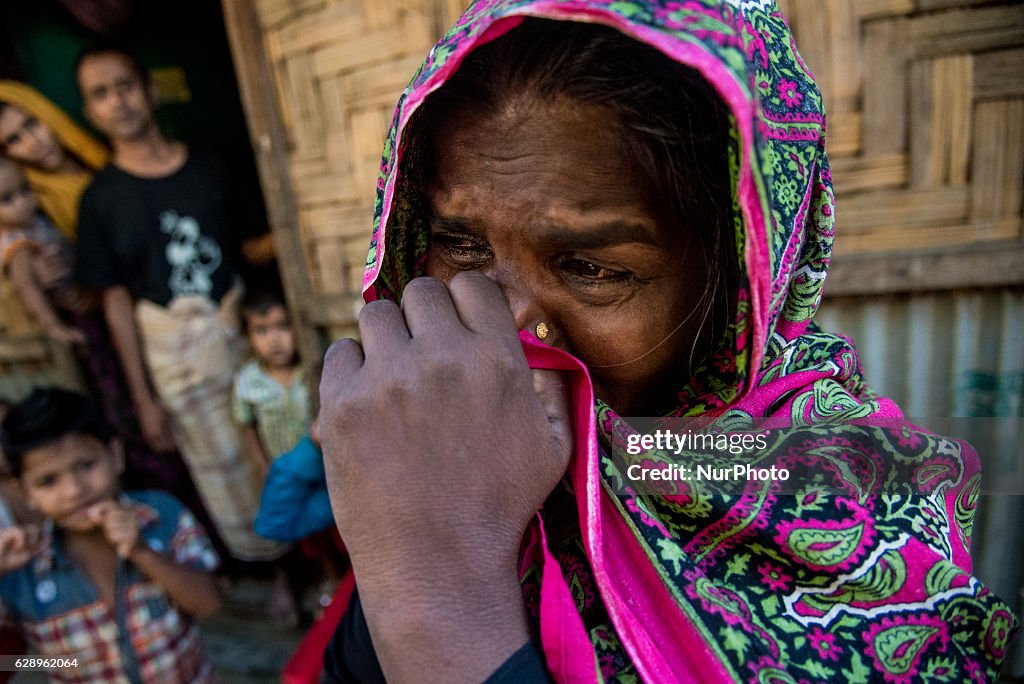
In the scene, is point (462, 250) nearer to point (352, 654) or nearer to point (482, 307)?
point (482, 307)

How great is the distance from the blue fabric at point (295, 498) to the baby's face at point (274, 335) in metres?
0.80

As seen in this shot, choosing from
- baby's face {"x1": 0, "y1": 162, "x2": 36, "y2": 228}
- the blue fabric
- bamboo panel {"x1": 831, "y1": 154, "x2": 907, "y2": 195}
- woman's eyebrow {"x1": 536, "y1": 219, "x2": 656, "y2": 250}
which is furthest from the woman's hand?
baby's face {"x1": 0, "y1": 162, "x2": 36, "y2": 228}

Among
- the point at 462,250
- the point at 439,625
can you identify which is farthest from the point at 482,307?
the point at 439,625

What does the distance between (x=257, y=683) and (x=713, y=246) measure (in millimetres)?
3463

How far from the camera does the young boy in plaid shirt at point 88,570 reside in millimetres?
2311

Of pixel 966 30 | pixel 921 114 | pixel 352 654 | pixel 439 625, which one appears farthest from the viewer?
pixel 921 114

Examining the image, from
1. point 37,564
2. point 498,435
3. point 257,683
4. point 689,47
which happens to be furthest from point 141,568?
point 689,47

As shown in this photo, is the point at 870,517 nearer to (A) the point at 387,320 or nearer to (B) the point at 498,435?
(B) the point at 498,435

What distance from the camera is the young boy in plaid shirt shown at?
2.31 metres

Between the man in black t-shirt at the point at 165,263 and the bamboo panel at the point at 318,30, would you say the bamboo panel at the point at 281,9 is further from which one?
the man in black t-shirt at the point at 165,263

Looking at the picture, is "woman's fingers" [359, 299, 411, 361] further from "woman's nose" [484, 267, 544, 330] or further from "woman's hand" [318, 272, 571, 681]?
"woman's nose" [484, 267, 544, 330]

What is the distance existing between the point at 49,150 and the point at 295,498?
2.70m

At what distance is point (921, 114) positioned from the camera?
197 centimetres

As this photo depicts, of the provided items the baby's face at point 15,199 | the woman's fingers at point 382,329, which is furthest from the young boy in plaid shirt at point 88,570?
the woman's fingers at point 382,329
